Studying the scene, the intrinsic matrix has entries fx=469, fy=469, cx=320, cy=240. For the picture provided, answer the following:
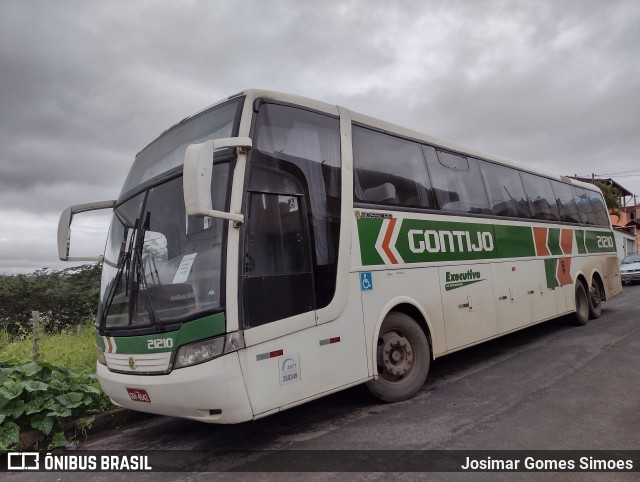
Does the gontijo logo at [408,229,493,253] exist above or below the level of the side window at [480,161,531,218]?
below

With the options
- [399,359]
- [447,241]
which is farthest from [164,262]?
[447,241]

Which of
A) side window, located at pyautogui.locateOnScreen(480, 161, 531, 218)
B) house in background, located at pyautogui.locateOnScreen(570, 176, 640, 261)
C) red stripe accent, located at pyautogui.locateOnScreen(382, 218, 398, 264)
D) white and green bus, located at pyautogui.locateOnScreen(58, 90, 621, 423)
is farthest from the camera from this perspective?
house in background, located at pyautogui.locateOnScreen(570, 176, 640, 261)

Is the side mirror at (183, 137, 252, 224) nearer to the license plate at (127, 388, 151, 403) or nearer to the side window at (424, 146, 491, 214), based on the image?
the license plate at (127, 388, 151, 403)

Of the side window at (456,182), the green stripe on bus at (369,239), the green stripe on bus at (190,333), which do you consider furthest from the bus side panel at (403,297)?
the green stripe on bus at (190,333)

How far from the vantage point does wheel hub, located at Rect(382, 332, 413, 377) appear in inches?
215

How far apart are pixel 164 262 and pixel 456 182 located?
4682 mm

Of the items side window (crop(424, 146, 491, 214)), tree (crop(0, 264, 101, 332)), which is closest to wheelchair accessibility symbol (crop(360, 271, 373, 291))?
side window (crop(424, 146, 491, 214))

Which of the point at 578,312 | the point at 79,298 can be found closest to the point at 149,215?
the point at 578,312

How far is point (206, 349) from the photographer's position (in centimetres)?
385

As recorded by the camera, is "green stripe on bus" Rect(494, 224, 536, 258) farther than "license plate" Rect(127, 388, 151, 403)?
Yes

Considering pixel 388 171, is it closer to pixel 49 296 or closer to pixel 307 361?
pixel 307 361

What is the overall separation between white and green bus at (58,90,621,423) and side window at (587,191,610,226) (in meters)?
7.70

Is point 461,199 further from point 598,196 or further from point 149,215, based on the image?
point 598,196

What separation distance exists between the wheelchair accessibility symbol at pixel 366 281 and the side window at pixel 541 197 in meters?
5.38
